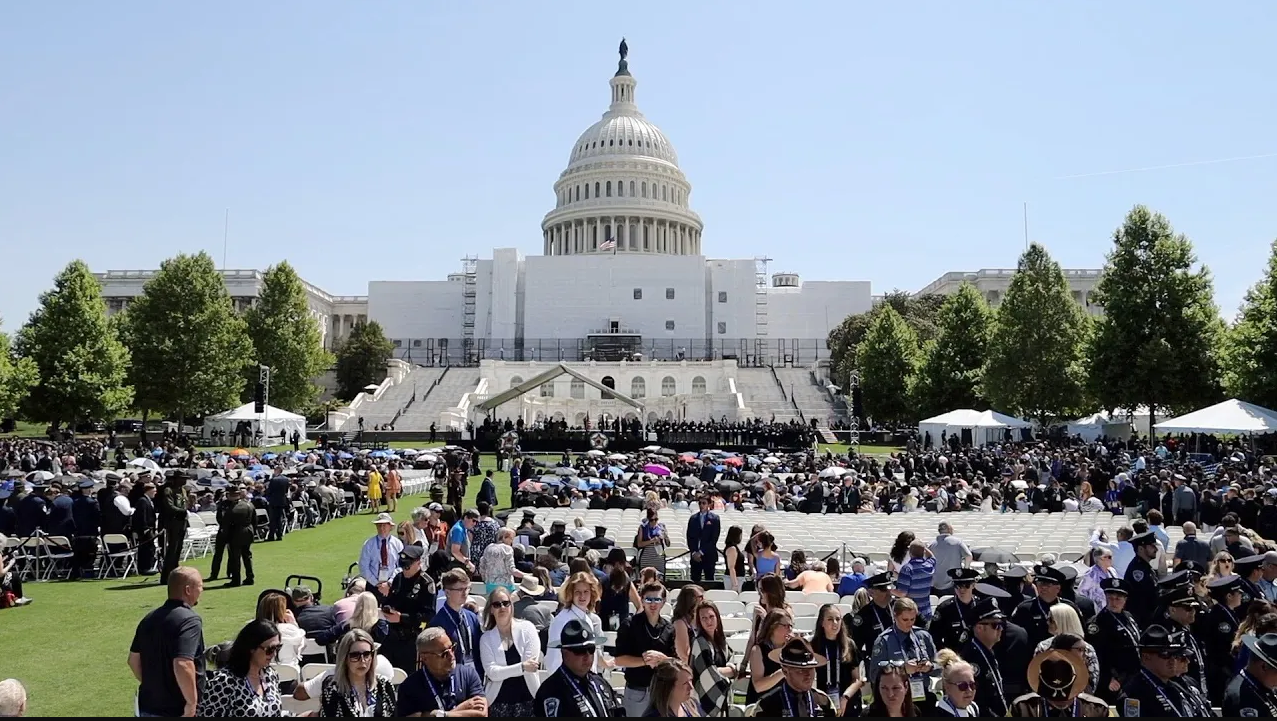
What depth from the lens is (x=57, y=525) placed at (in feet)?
50.9

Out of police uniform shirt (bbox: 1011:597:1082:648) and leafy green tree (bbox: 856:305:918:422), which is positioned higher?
leafy green tree (bbox: 856:305:918:422)

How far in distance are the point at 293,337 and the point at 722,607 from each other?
5913 cm

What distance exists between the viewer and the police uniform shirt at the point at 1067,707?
541 cm

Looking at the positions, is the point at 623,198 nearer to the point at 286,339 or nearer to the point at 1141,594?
the point at 286,339

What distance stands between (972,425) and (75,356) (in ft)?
137

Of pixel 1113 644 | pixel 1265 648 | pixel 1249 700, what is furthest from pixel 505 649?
pixel 1265 648

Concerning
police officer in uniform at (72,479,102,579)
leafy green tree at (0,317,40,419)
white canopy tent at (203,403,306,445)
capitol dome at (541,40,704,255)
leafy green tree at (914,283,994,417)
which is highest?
capitol dome at (541,40,704,255)

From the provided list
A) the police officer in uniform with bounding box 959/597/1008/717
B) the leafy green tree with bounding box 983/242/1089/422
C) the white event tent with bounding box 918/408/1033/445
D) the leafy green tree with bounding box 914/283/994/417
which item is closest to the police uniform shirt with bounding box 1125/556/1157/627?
the police officer in uniform with bounding box 959/597/1008/717

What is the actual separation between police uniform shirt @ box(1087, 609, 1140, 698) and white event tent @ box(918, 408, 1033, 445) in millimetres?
36144

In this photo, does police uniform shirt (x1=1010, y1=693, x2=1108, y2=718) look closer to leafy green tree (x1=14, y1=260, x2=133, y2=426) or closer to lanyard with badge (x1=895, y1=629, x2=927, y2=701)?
lanyard with badge (x1=895, y1=629, x2=927, y2=701)

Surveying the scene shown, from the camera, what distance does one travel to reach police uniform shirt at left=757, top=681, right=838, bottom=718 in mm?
5618

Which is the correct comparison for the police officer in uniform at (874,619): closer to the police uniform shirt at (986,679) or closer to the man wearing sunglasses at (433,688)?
the police uniform shirt at (986,679)

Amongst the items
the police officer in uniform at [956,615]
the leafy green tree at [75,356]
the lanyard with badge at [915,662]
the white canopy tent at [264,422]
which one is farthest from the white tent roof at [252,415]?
the lanyard with badge at [915,662]

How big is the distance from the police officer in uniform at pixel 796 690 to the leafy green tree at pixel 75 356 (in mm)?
50223
